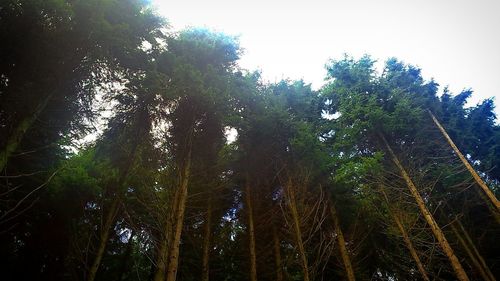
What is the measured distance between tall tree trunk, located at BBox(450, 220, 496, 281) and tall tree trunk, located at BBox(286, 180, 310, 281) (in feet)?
35.5

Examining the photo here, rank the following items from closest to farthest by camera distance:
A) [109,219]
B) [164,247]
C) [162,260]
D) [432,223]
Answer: [162,260], [164,247], [109,219], [432,223]

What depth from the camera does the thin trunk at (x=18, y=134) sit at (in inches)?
280

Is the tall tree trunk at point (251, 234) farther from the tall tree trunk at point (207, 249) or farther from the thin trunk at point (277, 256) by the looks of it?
the tall tree trunk at point (207, 249)

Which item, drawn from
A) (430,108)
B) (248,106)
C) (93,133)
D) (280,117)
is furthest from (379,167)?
(93,133)

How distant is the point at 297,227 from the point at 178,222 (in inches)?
129

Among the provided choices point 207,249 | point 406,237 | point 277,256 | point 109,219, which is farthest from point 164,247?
point 406,237

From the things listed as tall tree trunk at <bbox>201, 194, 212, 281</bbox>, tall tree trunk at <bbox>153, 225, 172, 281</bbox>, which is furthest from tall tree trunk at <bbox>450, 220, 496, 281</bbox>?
tall tree trunk at <bbox>153, 225, 172, 281</bbox>

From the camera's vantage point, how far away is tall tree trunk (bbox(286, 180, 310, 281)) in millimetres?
7823

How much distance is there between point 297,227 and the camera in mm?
8273

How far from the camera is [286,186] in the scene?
30.3ft

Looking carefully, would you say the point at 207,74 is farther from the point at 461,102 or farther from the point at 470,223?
the point at 461,102

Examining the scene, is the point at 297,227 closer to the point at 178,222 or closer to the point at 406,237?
the point at 178,222

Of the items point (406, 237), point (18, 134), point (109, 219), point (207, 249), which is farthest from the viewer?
point (207, 249)

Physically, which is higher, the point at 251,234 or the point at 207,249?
the point at 251,234
